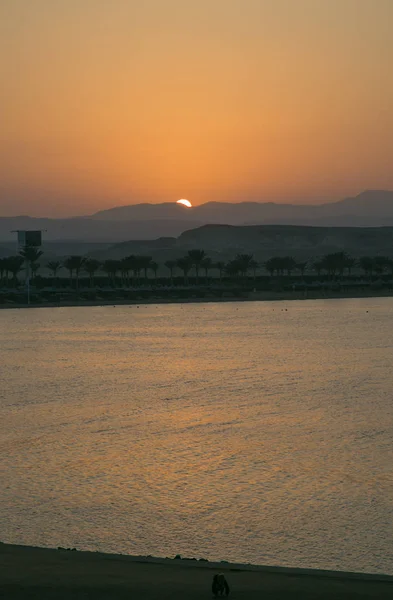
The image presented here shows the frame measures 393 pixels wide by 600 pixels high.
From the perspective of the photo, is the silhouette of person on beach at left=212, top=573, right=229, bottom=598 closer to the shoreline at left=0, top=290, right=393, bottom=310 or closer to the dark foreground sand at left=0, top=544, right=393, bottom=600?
the dark foreground sand at left=0, top=544, right=393, bottom=600

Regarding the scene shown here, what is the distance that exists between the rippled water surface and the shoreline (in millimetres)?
99909

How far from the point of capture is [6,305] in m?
152

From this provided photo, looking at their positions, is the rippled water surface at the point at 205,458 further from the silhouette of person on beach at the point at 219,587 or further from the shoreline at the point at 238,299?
the shoreline at the point at 238,299

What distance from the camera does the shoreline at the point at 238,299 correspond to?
158425mm

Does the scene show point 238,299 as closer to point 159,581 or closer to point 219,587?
point 159,581

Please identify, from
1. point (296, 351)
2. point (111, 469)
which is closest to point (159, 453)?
point (111, 469)

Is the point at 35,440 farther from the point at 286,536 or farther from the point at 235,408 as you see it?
the point at 286,536

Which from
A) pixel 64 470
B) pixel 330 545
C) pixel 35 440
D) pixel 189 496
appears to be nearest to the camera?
pixel 330 545

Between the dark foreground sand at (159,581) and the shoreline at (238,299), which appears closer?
the dark foreground sand at (159,581)

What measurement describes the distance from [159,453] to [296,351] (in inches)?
1588

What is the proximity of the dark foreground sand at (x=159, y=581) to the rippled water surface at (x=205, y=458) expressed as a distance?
3634mm

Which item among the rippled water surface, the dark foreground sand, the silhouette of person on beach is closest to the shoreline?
the rippled water surface

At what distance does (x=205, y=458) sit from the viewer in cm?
2483

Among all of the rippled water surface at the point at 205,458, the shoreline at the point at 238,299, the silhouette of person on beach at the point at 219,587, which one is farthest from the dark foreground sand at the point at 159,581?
the shoreline at the point at 238,299
